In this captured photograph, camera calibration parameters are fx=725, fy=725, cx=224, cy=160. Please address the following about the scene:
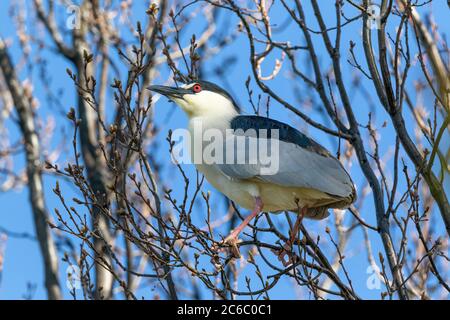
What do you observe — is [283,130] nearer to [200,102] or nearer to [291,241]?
[200,102]

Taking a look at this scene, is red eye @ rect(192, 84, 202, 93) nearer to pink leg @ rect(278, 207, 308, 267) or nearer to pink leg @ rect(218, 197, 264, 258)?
pink leg @ rect(218, 197, 264, 258)

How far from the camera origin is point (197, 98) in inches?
191

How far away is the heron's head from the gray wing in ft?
1.11

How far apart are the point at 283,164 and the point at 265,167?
0.39 ft

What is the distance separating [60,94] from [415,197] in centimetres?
551

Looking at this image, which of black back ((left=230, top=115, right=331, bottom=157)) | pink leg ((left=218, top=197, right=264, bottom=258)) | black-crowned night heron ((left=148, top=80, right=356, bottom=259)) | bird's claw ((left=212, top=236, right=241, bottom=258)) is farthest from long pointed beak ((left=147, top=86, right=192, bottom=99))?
bird's claw ((left=212, top=236, right=241, bottom=258))

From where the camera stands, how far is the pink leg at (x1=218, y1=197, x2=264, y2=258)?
4.23m

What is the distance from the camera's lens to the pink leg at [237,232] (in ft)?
13.9

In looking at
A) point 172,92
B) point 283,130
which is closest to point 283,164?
point 283,130

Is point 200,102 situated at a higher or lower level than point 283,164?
higher

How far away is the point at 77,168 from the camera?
3863 millimetres

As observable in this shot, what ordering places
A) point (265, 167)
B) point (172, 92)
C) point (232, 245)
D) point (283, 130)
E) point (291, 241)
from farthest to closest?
1. point (172, 92)
2. point (283, 130)
3. point (265, 167)
4. point (232, 245)
5. point (291, 241)
